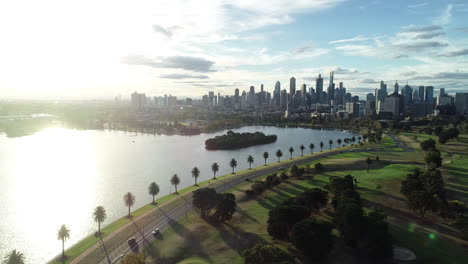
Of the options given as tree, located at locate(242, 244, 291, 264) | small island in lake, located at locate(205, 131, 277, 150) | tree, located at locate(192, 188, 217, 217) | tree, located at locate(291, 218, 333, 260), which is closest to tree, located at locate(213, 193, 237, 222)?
tree, located at locate(192, 188, 217, 217)

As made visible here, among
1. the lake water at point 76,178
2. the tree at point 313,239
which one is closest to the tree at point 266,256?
the tree at point 313,239

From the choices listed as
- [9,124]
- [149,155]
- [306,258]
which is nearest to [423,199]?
[306,258]

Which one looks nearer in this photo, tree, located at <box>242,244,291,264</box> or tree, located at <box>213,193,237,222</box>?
tree, located at <box>242,244,291,264</box>

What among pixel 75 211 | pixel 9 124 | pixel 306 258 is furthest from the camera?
pixel 9 124

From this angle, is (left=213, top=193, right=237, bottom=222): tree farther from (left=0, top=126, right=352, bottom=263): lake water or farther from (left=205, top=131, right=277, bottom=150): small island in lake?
(left=205, top=131, right=277, bottom=150): small island in lake

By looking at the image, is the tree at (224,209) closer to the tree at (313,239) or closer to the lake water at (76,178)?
the tree at (313,239)

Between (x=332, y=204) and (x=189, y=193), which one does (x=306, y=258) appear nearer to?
Answer: (x=332, y=204)
